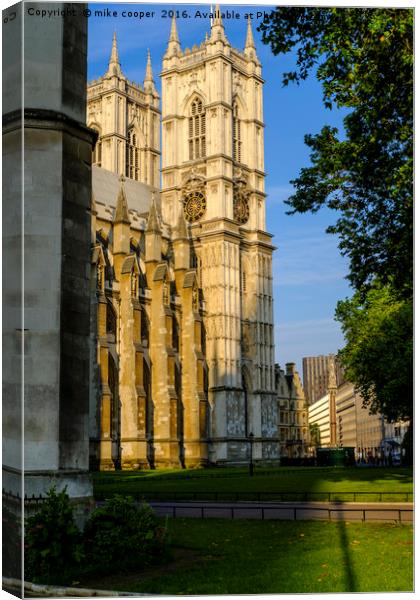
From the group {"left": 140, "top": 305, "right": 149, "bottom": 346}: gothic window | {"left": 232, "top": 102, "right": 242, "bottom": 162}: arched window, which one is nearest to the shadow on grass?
{"left": 140, "top": 305, "right": 149, "bottom": 346}: gothic window

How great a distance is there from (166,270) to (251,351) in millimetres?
12594

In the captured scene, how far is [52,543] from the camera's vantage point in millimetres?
12195

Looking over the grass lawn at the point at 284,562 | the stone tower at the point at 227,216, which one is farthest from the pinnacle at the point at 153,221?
the grass lawn at the point at 284,562

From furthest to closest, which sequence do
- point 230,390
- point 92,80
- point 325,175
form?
point 92,80 → point 230,390 → point 325,175

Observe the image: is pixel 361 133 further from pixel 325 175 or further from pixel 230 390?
pixel 230 390

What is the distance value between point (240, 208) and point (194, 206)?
12.9ft

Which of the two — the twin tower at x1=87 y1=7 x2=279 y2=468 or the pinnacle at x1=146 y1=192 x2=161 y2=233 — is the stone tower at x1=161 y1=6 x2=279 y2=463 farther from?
the pinnacle at x1=146 y1=192 x2=161 y2=233

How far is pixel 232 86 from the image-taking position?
6550 centimetres

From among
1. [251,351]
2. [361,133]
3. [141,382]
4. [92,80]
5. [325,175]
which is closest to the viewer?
[361,133]

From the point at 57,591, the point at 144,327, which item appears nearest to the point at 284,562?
the point at 57,591

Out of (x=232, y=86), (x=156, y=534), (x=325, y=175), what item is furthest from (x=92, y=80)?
(x=156, y=534)

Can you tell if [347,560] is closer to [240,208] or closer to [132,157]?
[240,208]

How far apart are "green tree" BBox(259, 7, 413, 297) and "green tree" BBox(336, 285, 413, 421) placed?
17.7 meters

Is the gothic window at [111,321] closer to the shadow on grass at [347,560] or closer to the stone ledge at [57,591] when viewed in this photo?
the shadow on grass at [347,560]
